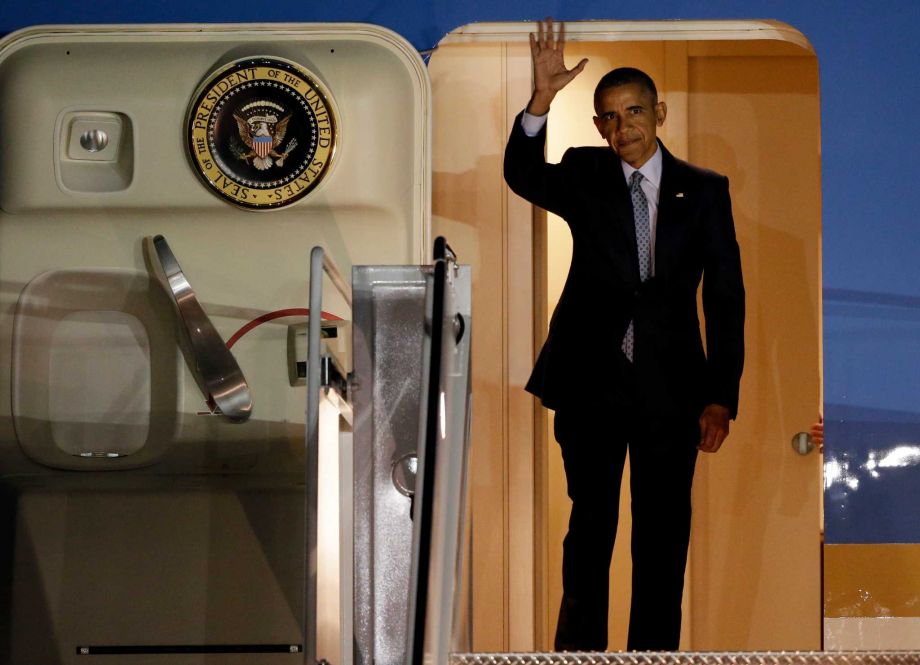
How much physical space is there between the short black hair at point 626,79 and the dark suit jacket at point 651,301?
0.68 feet

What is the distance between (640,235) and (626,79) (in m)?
0.46

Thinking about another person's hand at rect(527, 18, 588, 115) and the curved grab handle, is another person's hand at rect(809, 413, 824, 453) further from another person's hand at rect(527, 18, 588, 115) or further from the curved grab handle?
the curved grab handle

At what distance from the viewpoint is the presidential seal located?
3.24 metres

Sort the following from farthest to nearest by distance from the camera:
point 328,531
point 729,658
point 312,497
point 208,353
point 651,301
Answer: point 651,301 < point 208,353 < point 729,658 < point 328,531 < point 312,497

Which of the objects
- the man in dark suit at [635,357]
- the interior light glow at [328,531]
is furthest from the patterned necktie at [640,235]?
the interior light glow at [328,531]

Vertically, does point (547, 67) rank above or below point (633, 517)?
above

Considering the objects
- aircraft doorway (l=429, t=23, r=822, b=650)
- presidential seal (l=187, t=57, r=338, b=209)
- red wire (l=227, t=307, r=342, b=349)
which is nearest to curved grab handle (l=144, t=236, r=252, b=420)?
red wire (l=227, t=307, r=342, b=349)

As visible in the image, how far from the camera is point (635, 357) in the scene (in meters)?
3.27

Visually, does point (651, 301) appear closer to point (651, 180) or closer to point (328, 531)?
point (651, 180)

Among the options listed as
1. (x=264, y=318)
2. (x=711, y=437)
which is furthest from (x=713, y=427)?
(x=264, y=318)

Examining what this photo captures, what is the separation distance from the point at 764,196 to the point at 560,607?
1329 mm

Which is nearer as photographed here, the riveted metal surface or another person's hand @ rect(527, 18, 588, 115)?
the riveted metal surface

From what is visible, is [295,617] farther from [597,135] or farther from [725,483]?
[597,135]

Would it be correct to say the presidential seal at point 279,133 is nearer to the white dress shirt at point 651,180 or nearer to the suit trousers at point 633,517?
the white dress shirt at point 651,180
